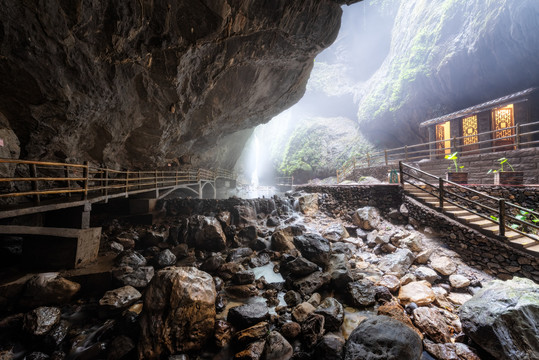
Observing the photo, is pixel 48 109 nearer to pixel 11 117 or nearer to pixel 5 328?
pixel 11 117

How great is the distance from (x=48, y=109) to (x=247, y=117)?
912cm

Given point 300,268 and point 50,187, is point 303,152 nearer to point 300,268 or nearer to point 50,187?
point 300,268

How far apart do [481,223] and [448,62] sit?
18514 millimetres

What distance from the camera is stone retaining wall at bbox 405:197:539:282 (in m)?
4.63

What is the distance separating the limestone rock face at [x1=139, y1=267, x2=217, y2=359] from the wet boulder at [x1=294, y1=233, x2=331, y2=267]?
322 centimetres

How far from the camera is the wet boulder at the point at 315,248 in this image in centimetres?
552

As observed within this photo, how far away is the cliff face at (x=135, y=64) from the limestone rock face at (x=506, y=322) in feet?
29.3

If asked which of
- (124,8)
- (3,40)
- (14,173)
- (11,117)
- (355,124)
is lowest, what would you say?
(14,173)

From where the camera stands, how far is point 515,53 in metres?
13.9

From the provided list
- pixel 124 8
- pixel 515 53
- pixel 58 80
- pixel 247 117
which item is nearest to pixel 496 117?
pixel 515 53

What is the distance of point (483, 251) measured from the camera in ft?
17.2

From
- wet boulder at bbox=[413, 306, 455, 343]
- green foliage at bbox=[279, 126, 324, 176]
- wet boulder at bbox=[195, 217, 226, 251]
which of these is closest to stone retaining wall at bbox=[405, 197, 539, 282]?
wet boulder at bbox=[413, 306, 455, 343]

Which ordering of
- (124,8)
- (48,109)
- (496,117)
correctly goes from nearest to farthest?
(124,8), (48,109), (496,117)

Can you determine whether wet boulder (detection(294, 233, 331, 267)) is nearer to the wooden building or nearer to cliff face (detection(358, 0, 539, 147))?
the wooden building
